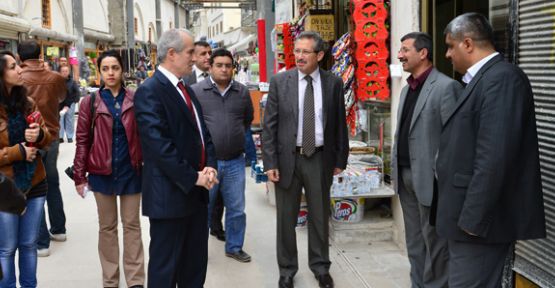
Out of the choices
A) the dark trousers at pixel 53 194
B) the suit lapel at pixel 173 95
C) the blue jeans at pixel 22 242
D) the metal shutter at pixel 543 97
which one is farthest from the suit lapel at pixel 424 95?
the dark trousers at pixel 53 194

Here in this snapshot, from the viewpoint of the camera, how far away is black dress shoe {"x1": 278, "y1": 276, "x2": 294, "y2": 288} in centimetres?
430

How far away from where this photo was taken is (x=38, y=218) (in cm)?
376

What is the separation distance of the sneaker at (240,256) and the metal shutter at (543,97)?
2537 millimetres

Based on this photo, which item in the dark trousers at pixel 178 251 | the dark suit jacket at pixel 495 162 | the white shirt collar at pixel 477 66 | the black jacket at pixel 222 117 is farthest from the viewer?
the black jacket at pixel 222 117

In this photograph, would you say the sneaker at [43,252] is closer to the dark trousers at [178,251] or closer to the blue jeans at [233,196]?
the blue jeans at [233,196]

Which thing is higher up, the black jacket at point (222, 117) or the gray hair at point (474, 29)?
the gray hair at point (474, 29)

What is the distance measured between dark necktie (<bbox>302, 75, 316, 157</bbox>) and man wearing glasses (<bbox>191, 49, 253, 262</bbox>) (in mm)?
927

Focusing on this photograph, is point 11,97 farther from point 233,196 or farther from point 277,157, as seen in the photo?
point 233,196

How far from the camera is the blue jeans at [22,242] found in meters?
3.51

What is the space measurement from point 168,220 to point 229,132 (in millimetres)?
1769

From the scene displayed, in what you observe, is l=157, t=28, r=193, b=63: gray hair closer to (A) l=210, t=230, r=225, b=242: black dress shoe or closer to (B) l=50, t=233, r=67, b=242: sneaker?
(A) l=210, t=230, r=225, b=242: black dress shoe

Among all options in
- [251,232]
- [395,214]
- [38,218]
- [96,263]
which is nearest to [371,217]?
[395,214]

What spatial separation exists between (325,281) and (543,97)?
2195 millimetres

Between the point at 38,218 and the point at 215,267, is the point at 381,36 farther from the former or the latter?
the point at 38,218
